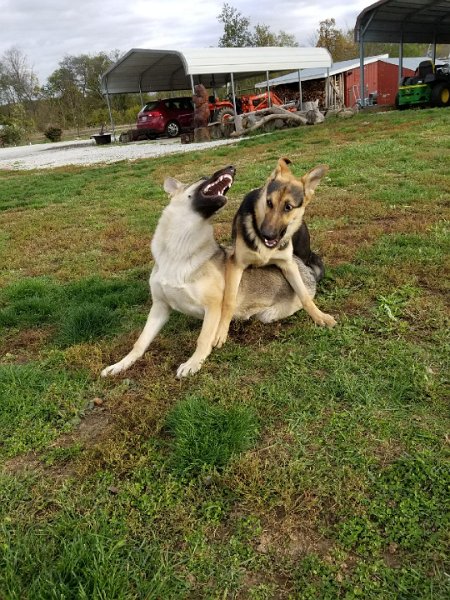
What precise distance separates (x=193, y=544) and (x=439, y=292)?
3.32 metres

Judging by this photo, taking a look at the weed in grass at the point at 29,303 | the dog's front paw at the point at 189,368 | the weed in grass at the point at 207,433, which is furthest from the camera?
the weed in grass at the point at 29,303

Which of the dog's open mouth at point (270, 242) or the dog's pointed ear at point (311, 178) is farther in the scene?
the dog's pointed ear at point (311, 178)

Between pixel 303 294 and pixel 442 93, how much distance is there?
71.6ft

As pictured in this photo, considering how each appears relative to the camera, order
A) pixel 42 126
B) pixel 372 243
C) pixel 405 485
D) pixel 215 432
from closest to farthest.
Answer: pixel 405 485, pixel 215 432, pixel 372 243, pixel 42 126

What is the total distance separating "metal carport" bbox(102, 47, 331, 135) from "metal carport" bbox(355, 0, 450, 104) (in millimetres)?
4774

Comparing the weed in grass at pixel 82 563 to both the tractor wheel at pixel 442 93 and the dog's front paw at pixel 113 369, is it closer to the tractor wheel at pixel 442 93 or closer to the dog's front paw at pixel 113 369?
the dog's front paw at pixel 113 369

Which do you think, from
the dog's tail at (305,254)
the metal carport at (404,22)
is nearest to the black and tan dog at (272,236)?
the dog's tail at (305,254)

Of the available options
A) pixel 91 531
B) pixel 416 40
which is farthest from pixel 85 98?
pixel 91 531

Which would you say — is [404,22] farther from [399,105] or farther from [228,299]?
[228,299]

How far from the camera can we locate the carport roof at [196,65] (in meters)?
25.1

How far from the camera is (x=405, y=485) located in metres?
2.33

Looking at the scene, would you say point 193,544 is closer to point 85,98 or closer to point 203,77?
point 203,77

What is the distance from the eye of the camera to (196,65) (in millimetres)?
24391

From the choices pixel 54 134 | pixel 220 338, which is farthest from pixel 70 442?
pixel 54 134
